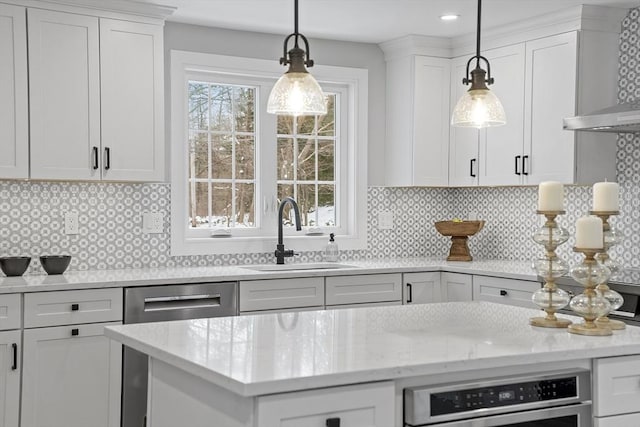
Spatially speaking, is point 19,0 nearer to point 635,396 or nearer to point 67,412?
point 67,412

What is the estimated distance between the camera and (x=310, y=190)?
5.54 meters

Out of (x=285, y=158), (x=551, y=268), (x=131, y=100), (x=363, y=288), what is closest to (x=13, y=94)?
(x=131, y=100)

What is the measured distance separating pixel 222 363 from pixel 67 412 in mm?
2217

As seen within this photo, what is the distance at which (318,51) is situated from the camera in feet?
17.8

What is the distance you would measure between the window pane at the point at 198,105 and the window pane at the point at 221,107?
4 centimetres

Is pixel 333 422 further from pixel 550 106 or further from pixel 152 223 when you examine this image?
pixel 550 106

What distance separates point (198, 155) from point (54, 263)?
1.20m

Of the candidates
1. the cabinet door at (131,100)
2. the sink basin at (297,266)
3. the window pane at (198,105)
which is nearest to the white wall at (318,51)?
the window pane at (198,105)

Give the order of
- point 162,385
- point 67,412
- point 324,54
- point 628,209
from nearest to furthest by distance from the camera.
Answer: point 162,385 < point 67,412 < point 628,209 < point 324,54

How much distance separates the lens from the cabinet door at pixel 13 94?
13.4ft

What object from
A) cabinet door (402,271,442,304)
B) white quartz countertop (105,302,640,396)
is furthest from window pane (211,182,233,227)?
white quartz countertop (105,302,640,396)

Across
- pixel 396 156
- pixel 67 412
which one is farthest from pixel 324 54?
pixel 67 412

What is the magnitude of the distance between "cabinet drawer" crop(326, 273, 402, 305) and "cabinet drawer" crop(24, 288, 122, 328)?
1.25 meters

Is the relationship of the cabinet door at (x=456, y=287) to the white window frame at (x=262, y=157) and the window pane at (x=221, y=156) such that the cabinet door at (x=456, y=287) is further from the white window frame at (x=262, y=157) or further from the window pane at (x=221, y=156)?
the window pane at (x=221, y=156)
